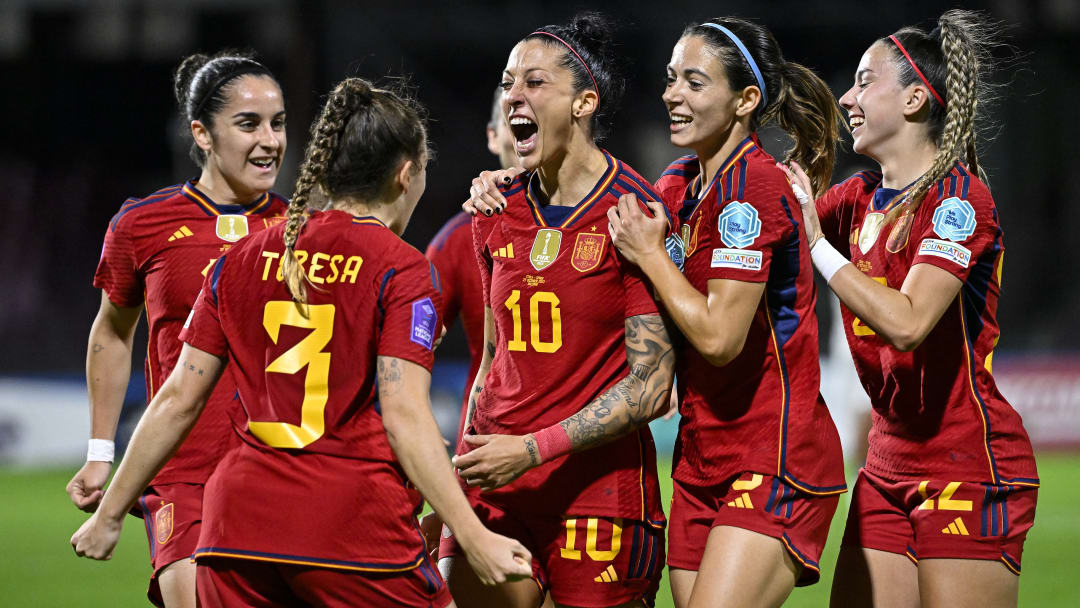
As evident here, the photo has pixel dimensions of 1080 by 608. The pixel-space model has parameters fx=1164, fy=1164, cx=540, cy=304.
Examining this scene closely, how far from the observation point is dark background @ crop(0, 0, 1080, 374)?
17250 millimetres

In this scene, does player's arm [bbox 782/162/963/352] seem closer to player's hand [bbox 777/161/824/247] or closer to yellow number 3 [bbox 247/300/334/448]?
player's hand [bbox 777/161/824/247]

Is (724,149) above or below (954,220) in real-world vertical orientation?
above

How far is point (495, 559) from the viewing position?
10.2 ft

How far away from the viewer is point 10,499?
11539 mm

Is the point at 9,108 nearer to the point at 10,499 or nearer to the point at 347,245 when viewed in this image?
the point at 10,499

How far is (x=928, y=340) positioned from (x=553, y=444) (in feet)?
4.32

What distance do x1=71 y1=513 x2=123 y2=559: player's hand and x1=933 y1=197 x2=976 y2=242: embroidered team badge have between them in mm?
2716

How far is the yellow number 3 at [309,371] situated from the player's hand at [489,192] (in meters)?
0.97

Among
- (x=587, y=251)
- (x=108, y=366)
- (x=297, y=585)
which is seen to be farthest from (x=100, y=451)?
(x=587, y=251)

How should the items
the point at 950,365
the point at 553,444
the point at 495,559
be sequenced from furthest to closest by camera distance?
the point at 950,365 → the point at 553,444 → the point at 495,559

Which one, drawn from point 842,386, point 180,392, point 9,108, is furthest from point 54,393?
point 180,392

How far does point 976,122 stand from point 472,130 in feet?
48.4

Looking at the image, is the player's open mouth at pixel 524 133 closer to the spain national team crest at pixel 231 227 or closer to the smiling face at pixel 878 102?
the smiling face at pixel 878 102

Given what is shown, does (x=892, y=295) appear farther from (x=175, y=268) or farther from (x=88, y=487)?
(x=88, y=487)
